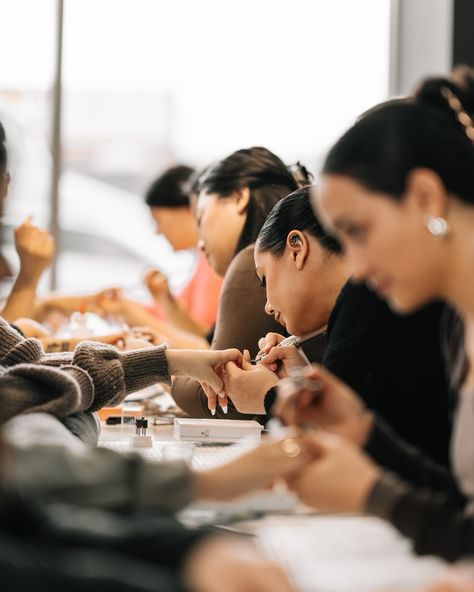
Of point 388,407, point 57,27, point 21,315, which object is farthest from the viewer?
point 57,27

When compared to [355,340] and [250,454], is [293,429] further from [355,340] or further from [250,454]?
[355,340]

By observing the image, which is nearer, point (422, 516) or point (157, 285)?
point (422, 516)

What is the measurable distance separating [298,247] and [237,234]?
2.33ft

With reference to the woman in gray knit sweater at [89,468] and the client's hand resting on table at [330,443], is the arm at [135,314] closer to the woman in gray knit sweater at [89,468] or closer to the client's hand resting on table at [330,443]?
the woman in gray knit sweater at [89,468]

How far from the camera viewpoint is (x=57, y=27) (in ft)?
15.9

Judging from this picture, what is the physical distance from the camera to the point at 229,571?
791 mm

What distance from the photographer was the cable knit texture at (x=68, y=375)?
1.40m

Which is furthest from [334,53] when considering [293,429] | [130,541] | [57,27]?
[130,541]

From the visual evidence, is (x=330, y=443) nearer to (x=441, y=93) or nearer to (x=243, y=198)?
(x=441, y=93)

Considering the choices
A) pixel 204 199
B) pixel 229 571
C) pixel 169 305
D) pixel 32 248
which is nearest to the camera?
pixel 229 571

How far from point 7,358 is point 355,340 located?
0.61 m

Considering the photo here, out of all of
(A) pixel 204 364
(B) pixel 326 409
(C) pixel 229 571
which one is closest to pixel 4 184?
(A) pixel 204 364

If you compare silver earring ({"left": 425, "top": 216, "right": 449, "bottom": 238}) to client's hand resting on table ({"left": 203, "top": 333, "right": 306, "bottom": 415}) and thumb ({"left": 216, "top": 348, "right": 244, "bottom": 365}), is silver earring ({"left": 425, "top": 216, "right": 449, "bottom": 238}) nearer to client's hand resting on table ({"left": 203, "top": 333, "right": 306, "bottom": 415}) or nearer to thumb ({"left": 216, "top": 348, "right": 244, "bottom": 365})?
client's hand resting on table ({"left": 203, "top": 333, "right": 306, "bottom": 415})

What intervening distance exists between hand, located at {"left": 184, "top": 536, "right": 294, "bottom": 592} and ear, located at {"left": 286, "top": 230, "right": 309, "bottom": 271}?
49.5 inches
